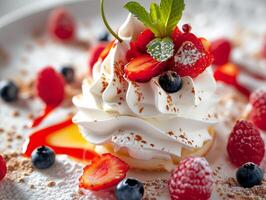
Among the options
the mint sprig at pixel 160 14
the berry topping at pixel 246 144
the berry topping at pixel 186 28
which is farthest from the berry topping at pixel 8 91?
the berry topping at pixel 246 144

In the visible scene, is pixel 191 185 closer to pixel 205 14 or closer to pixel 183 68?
pixel 183 68

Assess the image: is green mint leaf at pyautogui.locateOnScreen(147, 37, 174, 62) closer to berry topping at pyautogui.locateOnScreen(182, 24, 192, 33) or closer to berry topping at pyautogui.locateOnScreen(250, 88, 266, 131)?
berry topping at pyautogui.locateOnScreen(182, 24, 192, 33)

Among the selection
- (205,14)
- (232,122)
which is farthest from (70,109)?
(205,14)

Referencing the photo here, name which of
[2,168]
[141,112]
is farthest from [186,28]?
[2,168]

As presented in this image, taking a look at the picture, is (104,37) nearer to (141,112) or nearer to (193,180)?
(141,112)

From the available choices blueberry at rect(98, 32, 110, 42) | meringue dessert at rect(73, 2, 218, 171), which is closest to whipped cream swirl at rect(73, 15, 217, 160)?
meringue dessert at rect(73, 2, 218, 171)

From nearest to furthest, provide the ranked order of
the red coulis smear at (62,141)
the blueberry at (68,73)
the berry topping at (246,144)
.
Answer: the berry topping at (246,144), the red coulis smear at (62,141), the blueberry at (68,73)

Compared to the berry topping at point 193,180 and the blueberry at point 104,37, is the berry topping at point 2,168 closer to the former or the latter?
the berry topping at point 193,180
